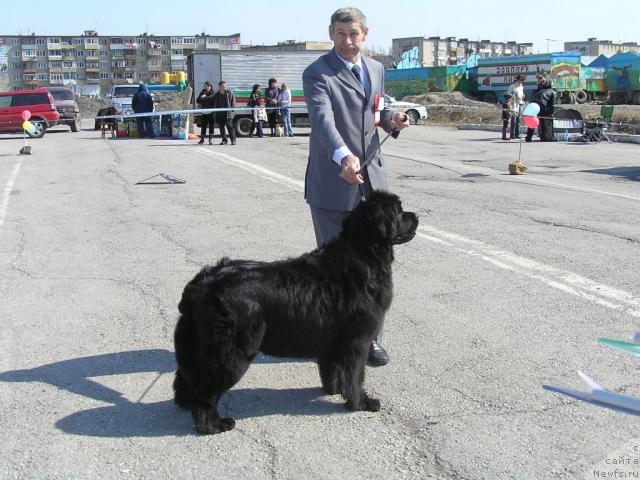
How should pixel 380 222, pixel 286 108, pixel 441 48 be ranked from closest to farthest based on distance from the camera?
pixel 380 222 → pixel 286 108 → pixel 441 48

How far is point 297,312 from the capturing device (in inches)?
141

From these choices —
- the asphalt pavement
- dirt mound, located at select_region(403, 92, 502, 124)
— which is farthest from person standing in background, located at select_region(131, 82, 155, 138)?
dirt mound, located at select_region(403, 92, 502, 124)

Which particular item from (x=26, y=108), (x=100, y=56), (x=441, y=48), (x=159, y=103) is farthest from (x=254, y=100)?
(x=100, y=56)

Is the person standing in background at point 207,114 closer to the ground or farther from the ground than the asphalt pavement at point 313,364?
farther from the ground

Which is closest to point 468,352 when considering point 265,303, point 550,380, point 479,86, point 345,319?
point 550,380

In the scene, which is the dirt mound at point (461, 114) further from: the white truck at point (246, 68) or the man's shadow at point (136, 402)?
the man's shadow at point (136, 402)

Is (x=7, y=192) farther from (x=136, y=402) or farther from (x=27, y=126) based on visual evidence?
(x=27, y=126)

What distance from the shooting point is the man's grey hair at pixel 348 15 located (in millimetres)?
4035

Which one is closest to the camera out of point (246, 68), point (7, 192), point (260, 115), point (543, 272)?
point (543, 272)

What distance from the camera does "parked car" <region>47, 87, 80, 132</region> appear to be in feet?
99.7

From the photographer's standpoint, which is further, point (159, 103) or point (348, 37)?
point (159, 103)

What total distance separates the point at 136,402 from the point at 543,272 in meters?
4.10

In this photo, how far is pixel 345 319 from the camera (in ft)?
12.1

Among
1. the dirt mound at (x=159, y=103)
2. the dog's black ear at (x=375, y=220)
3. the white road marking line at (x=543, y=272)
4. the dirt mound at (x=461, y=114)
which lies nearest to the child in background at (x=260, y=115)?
the dirt mound at (x=461, y=114)
